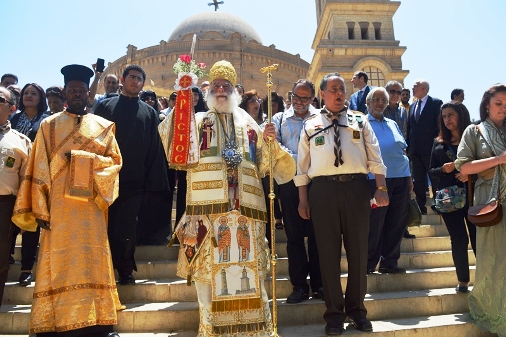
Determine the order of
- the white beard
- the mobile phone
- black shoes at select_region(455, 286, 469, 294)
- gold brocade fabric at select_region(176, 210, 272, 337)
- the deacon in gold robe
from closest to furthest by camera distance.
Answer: the deacon in gold robe → gold brocade fabric at select_region(176, 210, 272, 337) → the white beard → black shoes at select_region(455, 286, 469, 294) → the mobile phone

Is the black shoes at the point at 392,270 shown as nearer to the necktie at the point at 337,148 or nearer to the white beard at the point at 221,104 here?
the necktie at the point at 337,148

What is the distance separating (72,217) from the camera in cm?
389

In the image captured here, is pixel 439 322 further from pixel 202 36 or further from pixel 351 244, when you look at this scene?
pixel 202 36

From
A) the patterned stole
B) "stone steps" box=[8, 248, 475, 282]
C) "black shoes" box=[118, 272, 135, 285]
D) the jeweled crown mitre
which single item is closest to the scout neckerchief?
the jeweled crown mitre

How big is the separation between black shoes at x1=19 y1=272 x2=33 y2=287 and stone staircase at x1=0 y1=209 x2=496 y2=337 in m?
0.07

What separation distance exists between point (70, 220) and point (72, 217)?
0.03 m

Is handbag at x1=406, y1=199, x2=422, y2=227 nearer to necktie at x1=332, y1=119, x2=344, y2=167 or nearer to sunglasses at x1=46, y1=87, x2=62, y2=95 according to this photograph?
necktie at x1=332, y1=119, x2=344, y2=167

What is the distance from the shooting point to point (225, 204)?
3.99 m

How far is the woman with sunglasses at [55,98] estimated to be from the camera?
589cm

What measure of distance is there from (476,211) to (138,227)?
4.25 metres

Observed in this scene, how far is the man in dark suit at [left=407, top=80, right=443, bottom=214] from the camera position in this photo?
7223 mm

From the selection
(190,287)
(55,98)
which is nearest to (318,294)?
(190,287)

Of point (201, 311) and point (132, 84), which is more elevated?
point (132, 84)

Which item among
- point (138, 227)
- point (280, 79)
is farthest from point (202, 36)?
point (138, 227)
